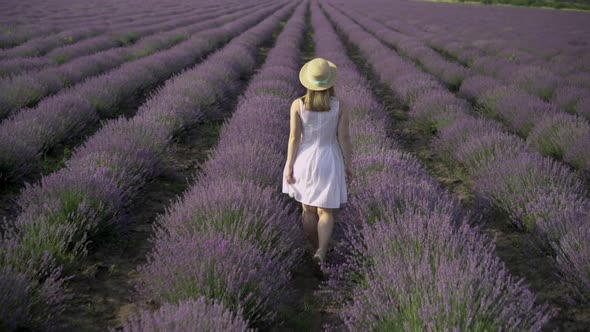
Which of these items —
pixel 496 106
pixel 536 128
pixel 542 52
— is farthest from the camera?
pixel 542 52

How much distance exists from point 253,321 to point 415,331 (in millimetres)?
729

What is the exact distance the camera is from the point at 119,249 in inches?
123

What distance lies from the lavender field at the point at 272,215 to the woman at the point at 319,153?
0.19m

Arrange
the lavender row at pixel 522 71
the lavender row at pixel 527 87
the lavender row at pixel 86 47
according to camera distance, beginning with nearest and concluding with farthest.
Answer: the lavender row at pixel 527 87, the lavender row at pixel 522 71, the lavender row at pixel 86 47

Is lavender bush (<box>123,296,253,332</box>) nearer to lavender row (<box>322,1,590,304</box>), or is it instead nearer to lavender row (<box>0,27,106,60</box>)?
lavender row (<box>322,1,590,304</box>)

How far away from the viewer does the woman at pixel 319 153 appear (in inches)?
108

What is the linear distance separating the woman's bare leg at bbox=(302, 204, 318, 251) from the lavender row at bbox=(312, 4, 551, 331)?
218mm

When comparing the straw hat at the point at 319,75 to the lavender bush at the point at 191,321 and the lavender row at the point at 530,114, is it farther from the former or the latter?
the lavender row at the point at 530,114

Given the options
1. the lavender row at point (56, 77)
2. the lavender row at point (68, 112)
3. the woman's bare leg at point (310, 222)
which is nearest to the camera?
the woman's bare leg at point (310, 222)

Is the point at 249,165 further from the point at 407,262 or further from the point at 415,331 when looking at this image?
the point at 415,331

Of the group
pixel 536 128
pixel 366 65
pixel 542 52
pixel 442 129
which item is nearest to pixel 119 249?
pixel 442 129

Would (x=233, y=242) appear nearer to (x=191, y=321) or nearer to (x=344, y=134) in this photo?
(x=191, y=321)

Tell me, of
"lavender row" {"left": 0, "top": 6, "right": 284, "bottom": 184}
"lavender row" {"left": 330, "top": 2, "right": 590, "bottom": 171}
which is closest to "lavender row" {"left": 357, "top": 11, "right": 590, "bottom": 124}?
"lavender row" {"left": 330, "top": 2, "right": 590, "bottom": 171}

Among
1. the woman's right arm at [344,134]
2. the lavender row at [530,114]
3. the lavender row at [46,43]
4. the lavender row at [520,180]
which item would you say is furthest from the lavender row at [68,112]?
the lavender row at [530,114]
